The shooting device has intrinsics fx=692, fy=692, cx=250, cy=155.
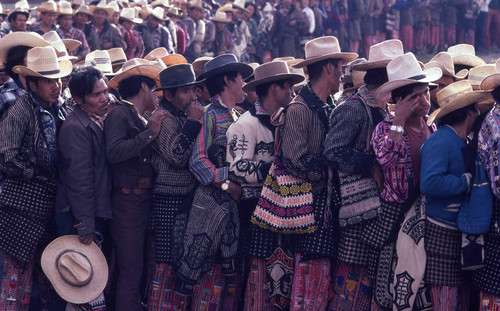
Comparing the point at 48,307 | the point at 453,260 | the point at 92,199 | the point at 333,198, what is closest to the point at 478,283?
the point at 453,260

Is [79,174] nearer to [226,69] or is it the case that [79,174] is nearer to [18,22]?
[226,69]

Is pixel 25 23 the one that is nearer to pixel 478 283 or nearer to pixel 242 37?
pixel 242 37

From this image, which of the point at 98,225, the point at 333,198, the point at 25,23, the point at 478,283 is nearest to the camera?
the point at 478,283

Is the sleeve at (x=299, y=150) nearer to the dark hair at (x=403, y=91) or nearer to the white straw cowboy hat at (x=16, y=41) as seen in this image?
the dark hair at (x=403, y=91)

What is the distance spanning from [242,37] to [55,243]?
48.0ft

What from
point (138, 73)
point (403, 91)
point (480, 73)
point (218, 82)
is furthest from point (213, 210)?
point (480, 73)

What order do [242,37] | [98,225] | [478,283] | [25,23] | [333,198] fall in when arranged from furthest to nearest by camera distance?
[242,37] < [25,23] < [98,225] < [333,198] < [478,283]

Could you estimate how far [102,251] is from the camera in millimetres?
5676

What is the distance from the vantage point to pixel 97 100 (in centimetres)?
529

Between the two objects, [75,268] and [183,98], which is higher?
[183,98]

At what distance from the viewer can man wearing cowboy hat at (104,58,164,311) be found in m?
5.39

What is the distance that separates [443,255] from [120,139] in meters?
2.53

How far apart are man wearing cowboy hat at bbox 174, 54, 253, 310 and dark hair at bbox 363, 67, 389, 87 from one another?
43.4 inches

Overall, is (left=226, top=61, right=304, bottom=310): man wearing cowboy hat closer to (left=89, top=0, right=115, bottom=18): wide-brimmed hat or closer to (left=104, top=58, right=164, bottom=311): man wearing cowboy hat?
(left=104, top=58, right=164, bottom=311): man wearing cowboy hat
